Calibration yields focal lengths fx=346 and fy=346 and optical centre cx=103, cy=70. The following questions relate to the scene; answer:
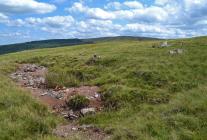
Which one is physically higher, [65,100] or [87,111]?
[65,100]

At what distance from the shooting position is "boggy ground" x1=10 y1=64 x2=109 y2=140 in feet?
43.8

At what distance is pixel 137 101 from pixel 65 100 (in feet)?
12.3

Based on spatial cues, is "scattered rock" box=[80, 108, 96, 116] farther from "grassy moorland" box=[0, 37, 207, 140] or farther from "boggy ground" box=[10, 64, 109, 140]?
"grassy moorland" box=[0, 37, 207, 140]

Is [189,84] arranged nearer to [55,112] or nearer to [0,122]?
[55,112]

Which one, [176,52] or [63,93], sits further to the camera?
[176,52]

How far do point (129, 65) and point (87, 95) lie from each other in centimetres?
713

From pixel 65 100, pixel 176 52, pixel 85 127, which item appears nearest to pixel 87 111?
pixel 85 127

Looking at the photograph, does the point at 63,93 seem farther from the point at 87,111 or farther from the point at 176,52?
the point at 176,52

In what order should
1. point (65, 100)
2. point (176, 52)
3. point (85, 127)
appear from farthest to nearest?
point (176, 52), point (65, 100), point (85, 127)

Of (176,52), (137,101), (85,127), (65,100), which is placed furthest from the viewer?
(176,52)

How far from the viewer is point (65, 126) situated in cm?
1448

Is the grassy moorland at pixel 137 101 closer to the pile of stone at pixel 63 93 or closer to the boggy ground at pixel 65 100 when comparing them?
the boggy ground at pixel 65 100

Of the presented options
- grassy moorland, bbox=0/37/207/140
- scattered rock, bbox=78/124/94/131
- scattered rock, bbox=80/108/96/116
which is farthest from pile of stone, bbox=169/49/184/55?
scattered rock, bbox=78/124/94/131

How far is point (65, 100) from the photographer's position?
17984 millimetres
